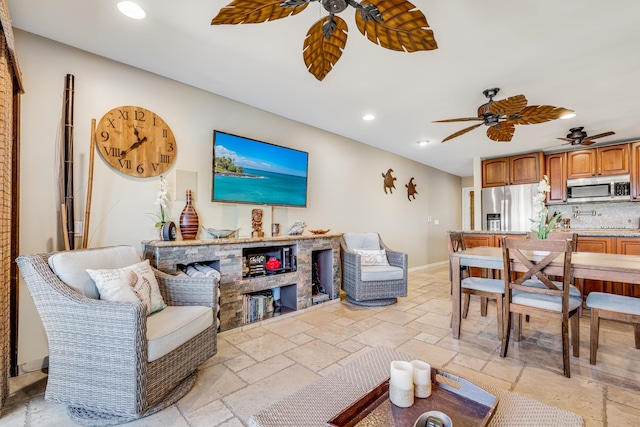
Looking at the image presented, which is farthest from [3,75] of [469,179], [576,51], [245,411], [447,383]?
[469,179]

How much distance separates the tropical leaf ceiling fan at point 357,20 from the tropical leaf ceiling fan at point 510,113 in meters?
1.38

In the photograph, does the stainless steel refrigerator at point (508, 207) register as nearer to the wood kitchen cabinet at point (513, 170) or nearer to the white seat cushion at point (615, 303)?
the wood kitchen cabinet at point (513, 170)

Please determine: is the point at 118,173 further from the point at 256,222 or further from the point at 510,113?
the point at 510,113

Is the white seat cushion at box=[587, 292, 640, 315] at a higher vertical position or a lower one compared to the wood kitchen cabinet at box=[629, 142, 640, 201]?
lower

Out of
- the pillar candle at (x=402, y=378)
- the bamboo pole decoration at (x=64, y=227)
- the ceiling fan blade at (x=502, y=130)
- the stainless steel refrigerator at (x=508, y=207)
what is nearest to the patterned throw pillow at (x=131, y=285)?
the bamboo pole decoration at (x=64, y=227)

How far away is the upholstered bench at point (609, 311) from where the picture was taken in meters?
2.04

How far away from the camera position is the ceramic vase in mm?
2732

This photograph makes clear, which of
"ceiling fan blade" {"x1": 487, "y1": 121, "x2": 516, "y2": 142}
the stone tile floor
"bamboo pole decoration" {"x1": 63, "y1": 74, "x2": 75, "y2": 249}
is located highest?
"ceiling fan blade" {"x1": 487, "y1": 121, "x2": 516, "y2": 142}

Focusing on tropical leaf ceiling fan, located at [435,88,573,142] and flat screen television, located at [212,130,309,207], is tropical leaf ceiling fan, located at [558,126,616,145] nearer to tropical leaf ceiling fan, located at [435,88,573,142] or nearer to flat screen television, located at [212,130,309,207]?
tropical leaf ceiling fan, located at [435,88,573,142]

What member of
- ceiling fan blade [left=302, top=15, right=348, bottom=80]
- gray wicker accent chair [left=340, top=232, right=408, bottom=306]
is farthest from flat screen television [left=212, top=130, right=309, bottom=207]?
ceiling fan blade [left=302, top=15, right=348, bottom=80]

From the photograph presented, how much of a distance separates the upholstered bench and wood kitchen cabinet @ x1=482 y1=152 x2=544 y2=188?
3619mm

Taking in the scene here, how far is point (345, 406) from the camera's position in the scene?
1.04 meters

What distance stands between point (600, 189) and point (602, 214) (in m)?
0.58

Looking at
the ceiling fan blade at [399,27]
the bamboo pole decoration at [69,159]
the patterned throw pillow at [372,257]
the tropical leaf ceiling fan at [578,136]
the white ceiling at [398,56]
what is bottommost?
the patterned throw pillow at [372,257]
